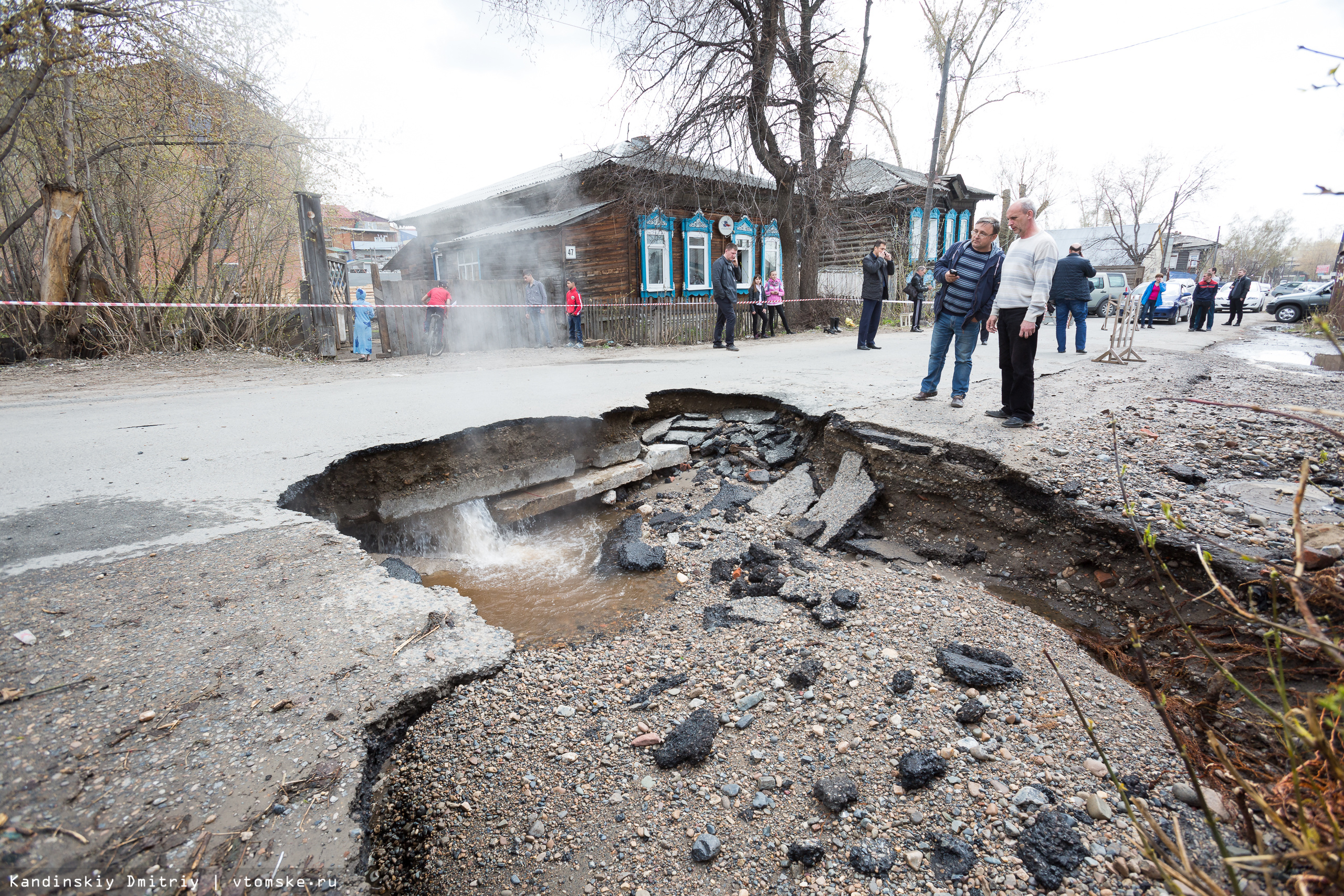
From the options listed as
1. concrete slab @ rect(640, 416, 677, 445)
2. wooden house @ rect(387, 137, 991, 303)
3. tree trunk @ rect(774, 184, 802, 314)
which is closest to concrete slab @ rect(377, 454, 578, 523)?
concrete slab @ rect(640, 416, 677, 445)

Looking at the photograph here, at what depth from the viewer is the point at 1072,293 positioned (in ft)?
32.0

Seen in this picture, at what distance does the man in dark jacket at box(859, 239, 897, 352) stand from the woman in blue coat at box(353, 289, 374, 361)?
8.87 metres

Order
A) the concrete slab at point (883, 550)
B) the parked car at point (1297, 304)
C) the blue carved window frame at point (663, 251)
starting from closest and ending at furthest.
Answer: the concrete slab at point (883, 550) < the blue carved window frame at point (663, 251) < the parked car at point (1297, 304)

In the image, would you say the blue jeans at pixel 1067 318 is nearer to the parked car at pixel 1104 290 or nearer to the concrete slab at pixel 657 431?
the concrete slab at pixel 657 431

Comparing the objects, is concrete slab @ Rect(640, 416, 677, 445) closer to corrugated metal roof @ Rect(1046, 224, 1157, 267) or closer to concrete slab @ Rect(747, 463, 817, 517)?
concrete slab @ Rect(747, 463, 817, 517)

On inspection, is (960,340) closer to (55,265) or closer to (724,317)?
(724,317)

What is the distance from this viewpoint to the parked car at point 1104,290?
75.6 ft

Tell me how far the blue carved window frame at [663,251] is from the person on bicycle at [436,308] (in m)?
5.65

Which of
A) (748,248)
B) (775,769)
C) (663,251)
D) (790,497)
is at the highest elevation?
(748,248)

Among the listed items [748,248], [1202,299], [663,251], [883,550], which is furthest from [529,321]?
[1202,299]

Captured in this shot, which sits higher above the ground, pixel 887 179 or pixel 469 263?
pixel 887 179

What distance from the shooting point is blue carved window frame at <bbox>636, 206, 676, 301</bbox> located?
624 inches

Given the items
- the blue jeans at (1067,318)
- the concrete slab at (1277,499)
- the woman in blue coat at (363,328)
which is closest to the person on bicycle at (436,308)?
the woman in blue coat at (363,328)

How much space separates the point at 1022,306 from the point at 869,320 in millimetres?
6380
